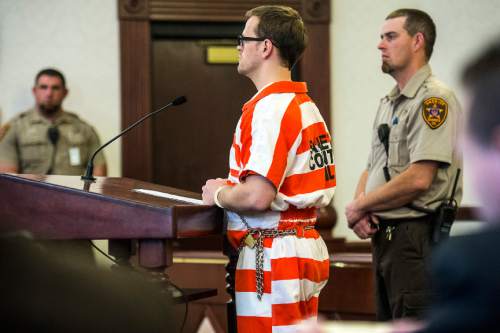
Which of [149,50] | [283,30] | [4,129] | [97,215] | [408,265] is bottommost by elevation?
[408,265]

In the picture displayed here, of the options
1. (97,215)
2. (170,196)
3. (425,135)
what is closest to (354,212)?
(425,135)

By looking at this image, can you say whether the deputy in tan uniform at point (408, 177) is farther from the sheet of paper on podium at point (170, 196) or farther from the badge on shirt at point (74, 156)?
the badge on shirt at point (74, 156)

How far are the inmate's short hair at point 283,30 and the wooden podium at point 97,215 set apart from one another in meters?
0.58

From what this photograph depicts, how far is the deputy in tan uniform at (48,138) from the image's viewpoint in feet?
17.2

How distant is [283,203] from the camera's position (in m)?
2.30

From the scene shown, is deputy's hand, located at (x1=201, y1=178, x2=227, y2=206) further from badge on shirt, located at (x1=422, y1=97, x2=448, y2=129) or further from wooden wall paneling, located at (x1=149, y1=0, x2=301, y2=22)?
wooden wall paneling, located at (x1=149, y1=0, x2=301, y2=22)

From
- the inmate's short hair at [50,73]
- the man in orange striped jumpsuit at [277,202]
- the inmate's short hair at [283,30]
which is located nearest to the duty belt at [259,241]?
the man in orange striped jumpsuit at [277,202]

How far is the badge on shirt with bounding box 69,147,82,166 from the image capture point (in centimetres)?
524

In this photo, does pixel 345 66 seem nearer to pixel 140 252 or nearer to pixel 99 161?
pixel 99 161

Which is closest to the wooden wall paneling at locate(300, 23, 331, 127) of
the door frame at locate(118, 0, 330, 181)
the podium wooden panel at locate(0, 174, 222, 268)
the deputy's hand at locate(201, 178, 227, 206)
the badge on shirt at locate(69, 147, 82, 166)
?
the door frame at locate(118, 0, 330, 181)

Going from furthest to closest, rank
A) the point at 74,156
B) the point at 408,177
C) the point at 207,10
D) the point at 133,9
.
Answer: the point at 207,10 → the point at 133,9 → the point at 74,156 → the point at 408,177

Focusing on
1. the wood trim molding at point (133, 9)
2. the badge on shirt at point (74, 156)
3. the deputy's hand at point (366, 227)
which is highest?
the wood trim molding at point (133, 9)

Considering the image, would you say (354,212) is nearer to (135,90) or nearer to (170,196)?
(170,196)

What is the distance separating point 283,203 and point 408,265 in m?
0.90
